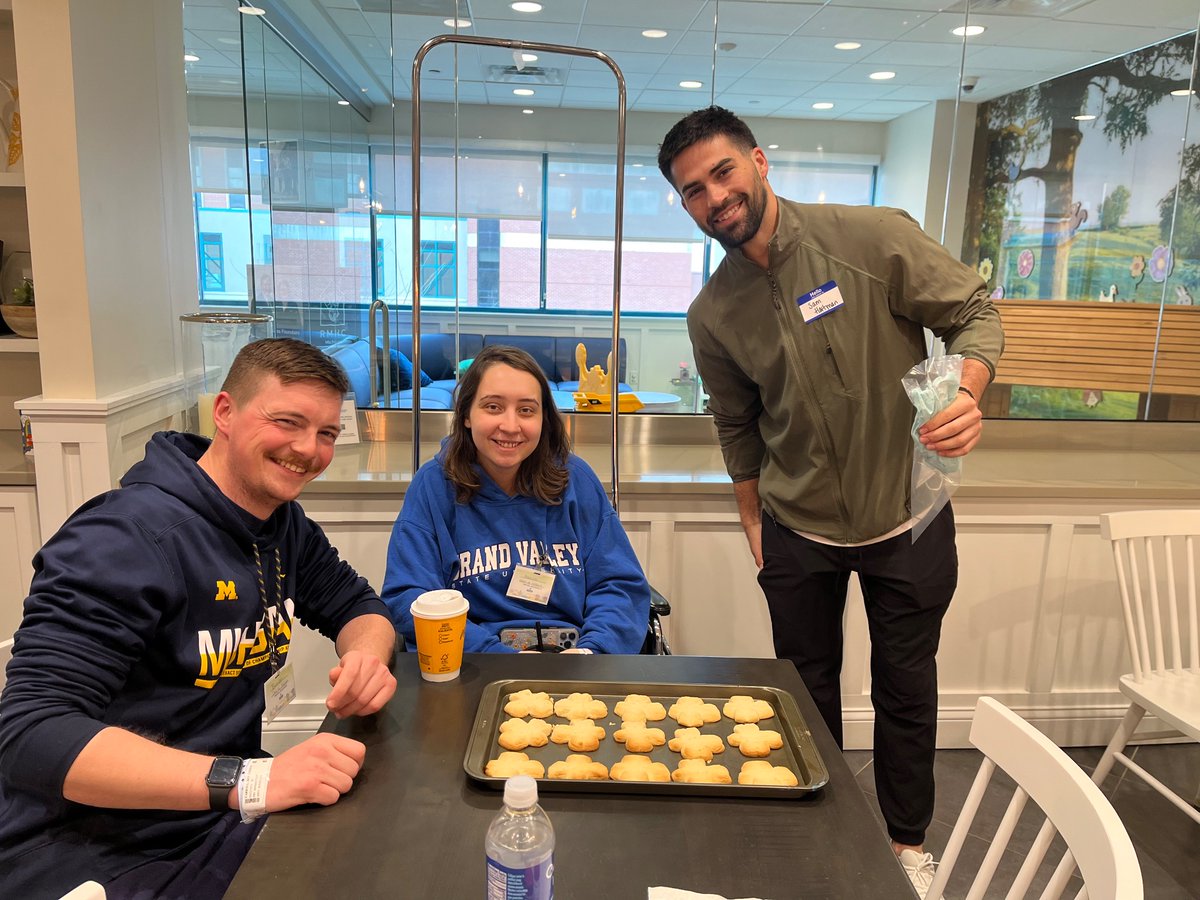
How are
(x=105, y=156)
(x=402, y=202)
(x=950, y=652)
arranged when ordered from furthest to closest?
(x=402, y=202)
(x=950, y=652)
(x=105, y=156)

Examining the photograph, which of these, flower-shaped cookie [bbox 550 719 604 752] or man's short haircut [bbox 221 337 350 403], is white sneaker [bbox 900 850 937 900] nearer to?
flower-shaped cookie [bbox 550 719 604 752]

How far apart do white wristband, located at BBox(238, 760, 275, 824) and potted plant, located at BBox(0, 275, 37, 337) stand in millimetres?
1968

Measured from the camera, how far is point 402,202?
417 cm

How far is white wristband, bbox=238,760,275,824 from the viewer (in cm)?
→ 96

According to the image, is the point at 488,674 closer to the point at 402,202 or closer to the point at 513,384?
the point at 513,384

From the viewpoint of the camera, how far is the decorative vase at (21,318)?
7.80 ft

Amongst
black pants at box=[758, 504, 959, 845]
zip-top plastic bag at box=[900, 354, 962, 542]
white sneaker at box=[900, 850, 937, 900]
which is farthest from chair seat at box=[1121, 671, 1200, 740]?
zip-top plastic bag at box=[900, 354, 962, 542]

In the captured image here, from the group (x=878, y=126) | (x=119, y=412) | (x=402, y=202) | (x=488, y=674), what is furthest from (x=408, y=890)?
(x=878, y=126)

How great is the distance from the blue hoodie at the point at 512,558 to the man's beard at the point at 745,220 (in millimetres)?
627

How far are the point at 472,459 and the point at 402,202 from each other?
2845 millimetres

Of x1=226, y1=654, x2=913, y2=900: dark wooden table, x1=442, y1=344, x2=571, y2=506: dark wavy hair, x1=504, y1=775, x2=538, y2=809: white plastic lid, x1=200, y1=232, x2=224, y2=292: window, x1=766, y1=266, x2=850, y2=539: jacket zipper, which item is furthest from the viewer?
x1=200, y1=232, x2=224, y2=292: window

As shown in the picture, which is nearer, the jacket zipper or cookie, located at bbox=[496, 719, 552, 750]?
cookie, located at bbox=[496, 719, 552, 750]

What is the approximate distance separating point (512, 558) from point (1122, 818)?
81.1 inches

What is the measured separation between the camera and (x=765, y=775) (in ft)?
3.39
